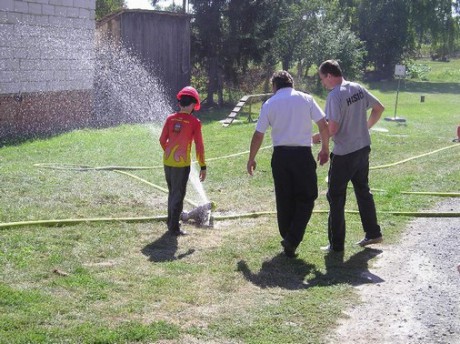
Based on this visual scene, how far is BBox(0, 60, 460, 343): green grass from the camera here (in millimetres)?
4273

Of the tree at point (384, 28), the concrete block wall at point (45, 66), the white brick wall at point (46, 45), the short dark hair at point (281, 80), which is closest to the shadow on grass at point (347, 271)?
the short dark hair at point (281, 80)

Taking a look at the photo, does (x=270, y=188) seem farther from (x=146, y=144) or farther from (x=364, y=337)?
(x=364, y=337)

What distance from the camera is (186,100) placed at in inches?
260

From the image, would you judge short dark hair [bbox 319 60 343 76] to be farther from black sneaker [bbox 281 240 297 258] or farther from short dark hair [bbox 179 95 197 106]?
black sneaker [bbox 281 240 297 258]

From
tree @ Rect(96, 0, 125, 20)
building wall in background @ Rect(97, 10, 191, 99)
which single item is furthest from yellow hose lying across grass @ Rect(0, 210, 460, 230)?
tree @ Rect(96, 0, 125, 20)

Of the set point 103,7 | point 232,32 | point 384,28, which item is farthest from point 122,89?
point 384,28

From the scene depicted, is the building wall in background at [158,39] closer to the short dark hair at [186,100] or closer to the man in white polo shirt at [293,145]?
the short dark hair at [186,100]

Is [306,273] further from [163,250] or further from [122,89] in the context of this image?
[122,89]

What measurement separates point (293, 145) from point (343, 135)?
495mm

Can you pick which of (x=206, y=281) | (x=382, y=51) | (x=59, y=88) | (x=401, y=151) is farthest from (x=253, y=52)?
(x=382, y=51)

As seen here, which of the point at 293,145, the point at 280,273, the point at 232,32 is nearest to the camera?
the point at 280,273

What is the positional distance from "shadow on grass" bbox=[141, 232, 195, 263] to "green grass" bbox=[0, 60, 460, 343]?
0.7 inches

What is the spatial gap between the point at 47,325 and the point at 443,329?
2498mm

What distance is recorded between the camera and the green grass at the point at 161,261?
4.27 metres
